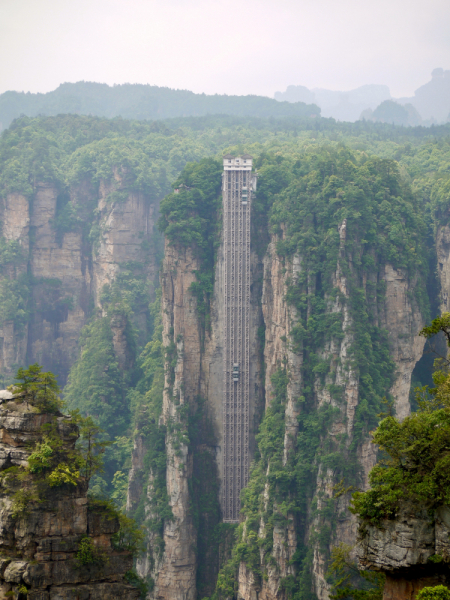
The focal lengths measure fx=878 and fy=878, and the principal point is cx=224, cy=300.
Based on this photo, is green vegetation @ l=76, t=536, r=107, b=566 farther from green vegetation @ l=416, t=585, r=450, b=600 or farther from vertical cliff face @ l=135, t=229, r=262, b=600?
vertical cliff face @ l=135, t=229, r=262, b=600

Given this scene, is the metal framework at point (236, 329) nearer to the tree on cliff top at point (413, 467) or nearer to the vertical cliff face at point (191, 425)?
the vertical cliff face at point (191, 425)

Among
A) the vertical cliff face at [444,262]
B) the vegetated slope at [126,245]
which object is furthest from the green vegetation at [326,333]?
the vertical cliff face at [444,262]

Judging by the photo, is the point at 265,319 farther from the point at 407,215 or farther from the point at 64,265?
the point at 64,265

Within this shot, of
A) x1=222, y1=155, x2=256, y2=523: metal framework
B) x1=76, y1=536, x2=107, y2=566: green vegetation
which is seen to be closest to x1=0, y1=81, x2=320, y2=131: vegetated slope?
x1=222, y1=155, x2=256, y2=523: metal framework

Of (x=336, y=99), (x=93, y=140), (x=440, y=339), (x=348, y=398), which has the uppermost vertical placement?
(x=336, y=99)

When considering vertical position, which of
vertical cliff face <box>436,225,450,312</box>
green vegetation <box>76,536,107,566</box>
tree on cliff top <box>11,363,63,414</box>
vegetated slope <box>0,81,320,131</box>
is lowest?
green vegetation <box>76,536,107,566</box>

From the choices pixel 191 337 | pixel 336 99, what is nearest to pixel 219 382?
pixel 191 337
